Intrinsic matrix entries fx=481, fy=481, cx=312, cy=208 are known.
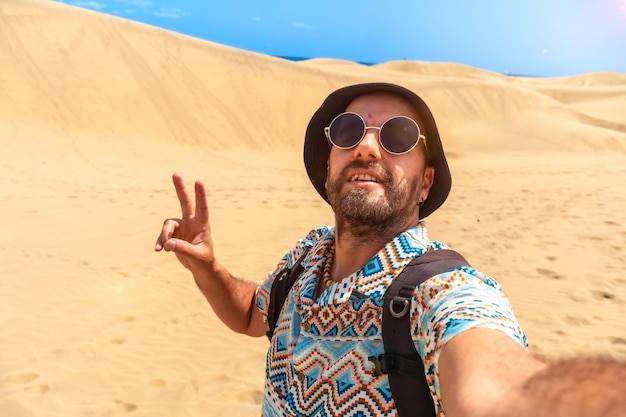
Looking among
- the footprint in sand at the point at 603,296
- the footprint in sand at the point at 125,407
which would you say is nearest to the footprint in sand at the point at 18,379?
the footprint in sand at the point at 125,407

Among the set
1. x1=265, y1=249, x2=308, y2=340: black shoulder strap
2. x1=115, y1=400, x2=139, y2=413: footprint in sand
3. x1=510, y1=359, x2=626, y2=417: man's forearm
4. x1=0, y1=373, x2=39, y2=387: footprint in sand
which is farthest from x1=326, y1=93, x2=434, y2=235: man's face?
x1=0, y1=373, x2=39, y2=387: footprint in sand

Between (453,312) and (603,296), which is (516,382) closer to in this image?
(453,312)

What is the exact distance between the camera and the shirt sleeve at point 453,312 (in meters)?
1.07

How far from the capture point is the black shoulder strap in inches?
65.6

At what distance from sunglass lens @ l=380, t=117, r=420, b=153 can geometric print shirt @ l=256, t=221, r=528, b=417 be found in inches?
11.9

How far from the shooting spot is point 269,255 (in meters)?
6.88

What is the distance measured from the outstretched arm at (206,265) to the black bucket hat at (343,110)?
51cm

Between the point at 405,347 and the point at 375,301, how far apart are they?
159 millimetres

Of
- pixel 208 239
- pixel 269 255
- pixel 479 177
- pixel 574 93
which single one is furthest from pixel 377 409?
pixel 574 93

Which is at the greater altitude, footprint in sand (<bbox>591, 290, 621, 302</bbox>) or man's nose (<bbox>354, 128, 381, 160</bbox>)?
man's nose (<bbox>354, 128, 381, 160</bbox>)

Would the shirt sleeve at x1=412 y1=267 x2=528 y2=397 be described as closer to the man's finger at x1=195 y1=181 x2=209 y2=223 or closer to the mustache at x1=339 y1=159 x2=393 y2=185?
the mustache at x1=339 y1=159 x2=393 y2=185

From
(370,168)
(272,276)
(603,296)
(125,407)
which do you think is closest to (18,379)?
(125,407)

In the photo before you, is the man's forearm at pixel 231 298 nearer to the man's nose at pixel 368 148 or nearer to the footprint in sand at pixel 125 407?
the man's nose at pixel 368 148

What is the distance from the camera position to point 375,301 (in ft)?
4.16
